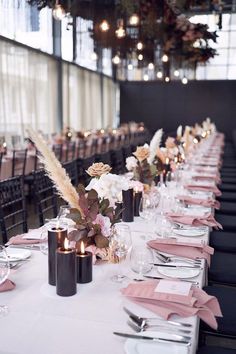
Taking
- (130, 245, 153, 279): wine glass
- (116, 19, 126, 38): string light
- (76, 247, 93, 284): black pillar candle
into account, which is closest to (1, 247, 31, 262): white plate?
(76, 247, 93, 284): black pillar candle

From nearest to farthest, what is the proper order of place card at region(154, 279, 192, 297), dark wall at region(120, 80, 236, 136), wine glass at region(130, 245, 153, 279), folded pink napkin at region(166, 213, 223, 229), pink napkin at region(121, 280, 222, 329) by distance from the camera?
pink napkin at region(121, 280, 222, 329), place card at region(154, 279, 192, 297), wine glass at region(130, 245, 153, 279), folded pink napkin at region(166, 213, 223, 229), dark wall at region(120, 80, 236, 136)

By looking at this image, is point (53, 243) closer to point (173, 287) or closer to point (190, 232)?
point (173, 287)

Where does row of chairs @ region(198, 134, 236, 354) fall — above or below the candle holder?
below

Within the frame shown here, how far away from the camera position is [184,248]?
1975 mm

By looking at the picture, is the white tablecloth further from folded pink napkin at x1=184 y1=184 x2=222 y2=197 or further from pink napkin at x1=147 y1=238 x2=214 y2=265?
folded pink napkin at x1=184 y1=184 x2=222 y2=197

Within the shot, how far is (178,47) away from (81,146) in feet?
9.58

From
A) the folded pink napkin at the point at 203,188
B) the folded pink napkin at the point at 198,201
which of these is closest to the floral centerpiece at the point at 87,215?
the folded pink napkin at the point at 198,201

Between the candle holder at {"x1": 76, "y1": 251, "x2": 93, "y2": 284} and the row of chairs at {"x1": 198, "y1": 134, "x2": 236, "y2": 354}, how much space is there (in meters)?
0.52

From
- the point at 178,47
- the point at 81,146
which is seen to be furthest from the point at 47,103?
the point at 178,47

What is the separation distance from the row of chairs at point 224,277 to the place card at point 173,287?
0.97 feet

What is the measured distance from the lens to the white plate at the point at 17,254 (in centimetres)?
184

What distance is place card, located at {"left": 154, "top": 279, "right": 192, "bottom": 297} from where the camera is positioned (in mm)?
1473

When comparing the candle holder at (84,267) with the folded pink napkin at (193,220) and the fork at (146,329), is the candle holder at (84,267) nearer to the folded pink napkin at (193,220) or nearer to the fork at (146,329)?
the fork at (146,329)

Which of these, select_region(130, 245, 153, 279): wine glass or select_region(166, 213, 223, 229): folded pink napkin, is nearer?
select_region(130, 245, 153, 279): wine glass
